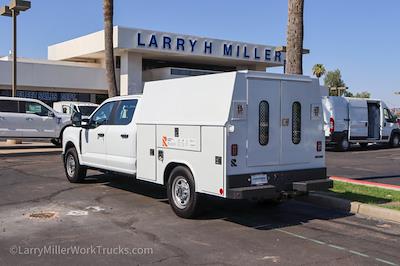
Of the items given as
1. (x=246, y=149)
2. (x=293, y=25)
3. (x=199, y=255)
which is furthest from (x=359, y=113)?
Answer: (x=199, y=255)

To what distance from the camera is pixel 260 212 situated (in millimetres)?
8938

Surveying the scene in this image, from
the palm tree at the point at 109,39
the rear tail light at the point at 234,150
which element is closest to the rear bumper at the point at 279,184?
the rear tail light at the point at 234,150

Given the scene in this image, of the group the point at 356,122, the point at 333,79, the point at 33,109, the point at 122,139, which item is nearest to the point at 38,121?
the point at 33,109

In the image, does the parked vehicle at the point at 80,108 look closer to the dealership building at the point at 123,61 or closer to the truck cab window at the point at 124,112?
the dealership building at the point at 123,61

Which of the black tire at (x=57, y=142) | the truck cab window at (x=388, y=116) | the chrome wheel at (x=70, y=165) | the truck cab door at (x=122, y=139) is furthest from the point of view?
the truck cab window at (x=388, y=116)

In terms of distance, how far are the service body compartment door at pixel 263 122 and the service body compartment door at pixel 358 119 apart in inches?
631

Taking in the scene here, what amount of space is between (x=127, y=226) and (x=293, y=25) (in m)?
6.91

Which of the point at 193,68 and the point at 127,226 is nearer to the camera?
the point at 127,226

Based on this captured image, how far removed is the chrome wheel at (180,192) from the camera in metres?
8.25

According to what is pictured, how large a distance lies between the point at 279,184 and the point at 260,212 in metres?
0.97

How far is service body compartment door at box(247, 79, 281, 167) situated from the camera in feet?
25.7

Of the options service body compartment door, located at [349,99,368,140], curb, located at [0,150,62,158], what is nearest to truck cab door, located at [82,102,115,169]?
curb, located at [0,150,62,158]

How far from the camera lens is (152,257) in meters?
6.14

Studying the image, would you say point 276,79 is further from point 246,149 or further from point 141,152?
point 141,152
